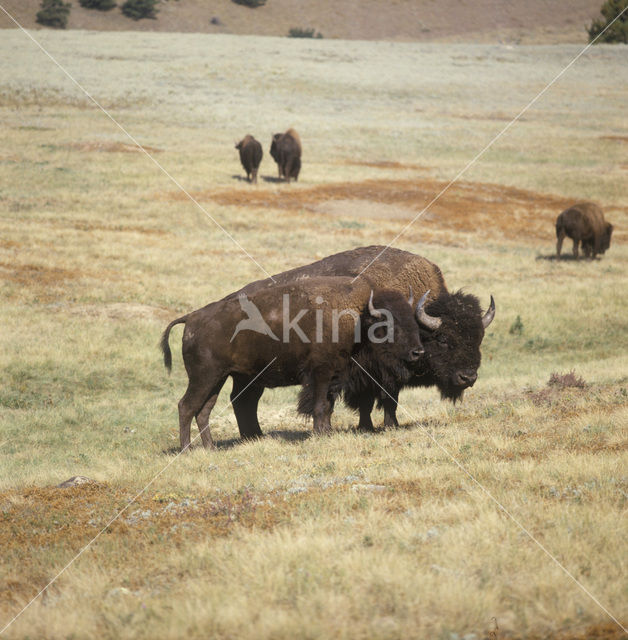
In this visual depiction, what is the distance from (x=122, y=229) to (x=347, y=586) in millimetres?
22898

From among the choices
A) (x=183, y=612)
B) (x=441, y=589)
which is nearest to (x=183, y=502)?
(x=183, y=612)

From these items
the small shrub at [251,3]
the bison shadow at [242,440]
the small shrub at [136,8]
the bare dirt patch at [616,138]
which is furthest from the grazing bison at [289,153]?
the small shrub at [251,3]

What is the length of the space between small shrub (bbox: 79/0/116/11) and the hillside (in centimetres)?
86

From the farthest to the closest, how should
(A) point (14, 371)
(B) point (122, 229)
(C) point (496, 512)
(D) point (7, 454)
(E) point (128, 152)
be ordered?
(E) point (128, 152) < (B) point (122, 229) < (A) point (14, 371) < (D) point (7, 454) < (C) point (496, 512)

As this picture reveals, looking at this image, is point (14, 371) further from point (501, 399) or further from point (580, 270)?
point (580, 270)

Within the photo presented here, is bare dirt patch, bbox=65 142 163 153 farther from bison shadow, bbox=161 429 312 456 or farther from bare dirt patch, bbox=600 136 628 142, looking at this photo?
bison shadow, bbox=161 429 312 456

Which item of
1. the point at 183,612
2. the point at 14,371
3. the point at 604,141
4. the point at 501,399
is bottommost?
the point at 14,371

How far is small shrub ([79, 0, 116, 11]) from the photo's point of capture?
106 m

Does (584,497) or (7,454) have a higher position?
(584,497)

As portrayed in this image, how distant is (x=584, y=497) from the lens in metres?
5.82

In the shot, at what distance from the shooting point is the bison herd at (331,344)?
9.55m

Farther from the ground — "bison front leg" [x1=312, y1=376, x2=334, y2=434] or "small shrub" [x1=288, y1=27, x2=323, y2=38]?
"small shrub" [x1=288, y1=27, x2=323, y2=38]

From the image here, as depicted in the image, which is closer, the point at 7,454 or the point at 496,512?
the point at 496,512

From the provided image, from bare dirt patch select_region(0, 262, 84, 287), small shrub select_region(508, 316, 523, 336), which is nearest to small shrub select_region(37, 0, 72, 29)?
bare dirt patch select_region(0, 262, 84, 287)
